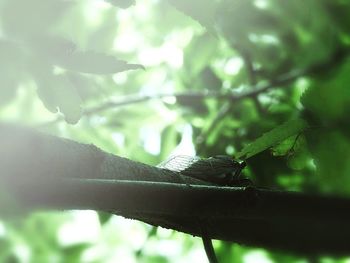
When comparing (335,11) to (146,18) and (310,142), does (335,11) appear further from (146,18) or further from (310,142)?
(310,142)

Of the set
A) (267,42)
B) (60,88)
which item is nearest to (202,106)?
(267,42)

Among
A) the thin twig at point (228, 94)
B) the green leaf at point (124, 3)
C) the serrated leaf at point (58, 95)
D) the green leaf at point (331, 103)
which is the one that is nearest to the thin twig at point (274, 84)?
the thin twig at point (228, 94)

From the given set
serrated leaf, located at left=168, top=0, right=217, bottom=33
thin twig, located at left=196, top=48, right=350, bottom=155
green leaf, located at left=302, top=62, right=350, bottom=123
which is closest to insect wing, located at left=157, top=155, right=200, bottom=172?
serrated leaf, located at left=168, top=0, right=217, bottom=33

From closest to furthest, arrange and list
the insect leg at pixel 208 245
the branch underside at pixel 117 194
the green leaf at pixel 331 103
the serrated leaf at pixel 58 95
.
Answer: the branch underside at pixel 117 194 → the insect leg at pixel 208 245 → the serrated leaf at pixel 58 95 → the green leaf at pixel 331 103

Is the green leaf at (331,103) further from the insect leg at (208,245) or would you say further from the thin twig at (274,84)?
the thin twig at (274,84)

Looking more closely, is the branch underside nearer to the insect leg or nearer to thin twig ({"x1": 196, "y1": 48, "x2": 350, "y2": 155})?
the insect leg
